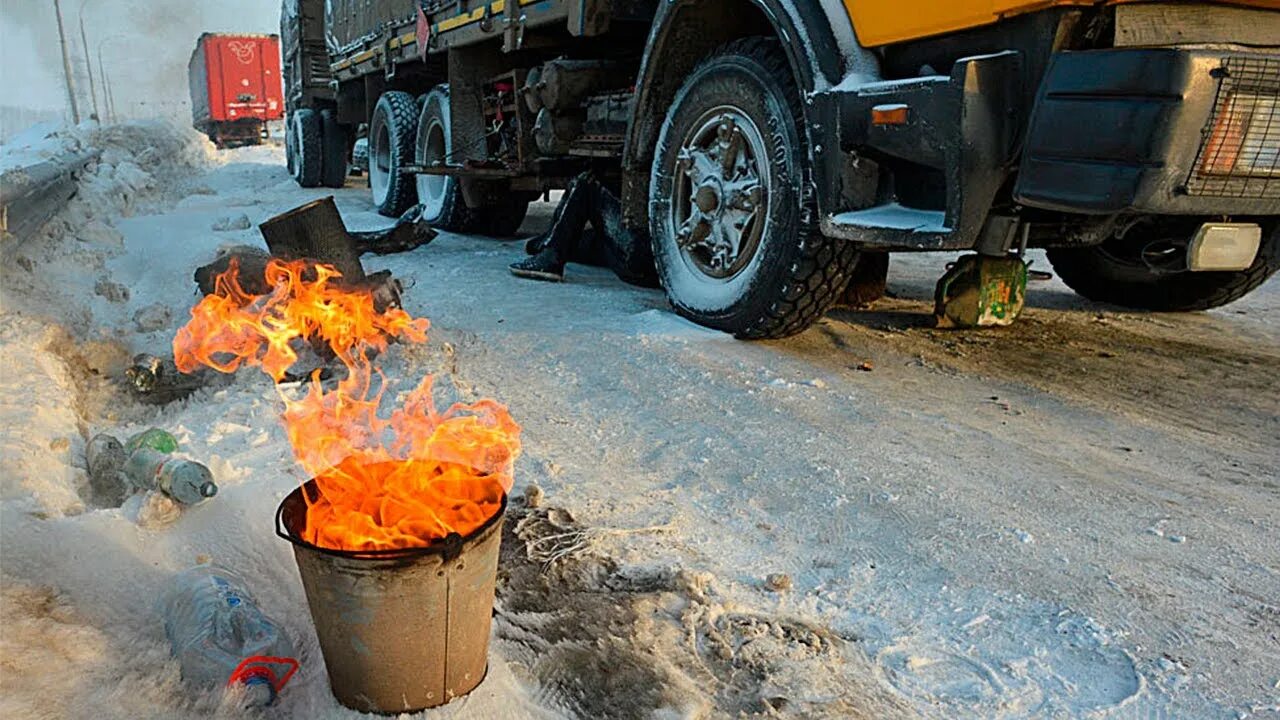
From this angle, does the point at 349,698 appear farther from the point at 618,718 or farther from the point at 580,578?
the point at 580,578

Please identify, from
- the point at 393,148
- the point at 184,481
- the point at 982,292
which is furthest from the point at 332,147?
the point at 184,481

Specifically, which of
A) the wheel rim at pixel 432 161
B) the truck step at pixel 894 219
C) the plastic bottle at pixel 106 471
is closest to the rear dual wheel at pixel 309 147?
the wheel rim at pixel 432 161

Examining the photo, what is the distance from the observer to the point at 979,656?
2.04 m

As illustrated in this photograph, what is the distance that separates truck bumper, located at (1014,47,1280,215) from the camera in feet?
8.98

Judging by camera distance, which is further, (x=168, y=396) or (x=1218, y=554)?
(x=168, y=396)

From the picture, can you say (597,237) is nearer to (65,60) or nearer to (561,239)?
(561,239)

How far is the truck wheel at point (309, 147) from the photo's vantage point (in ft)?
48.9

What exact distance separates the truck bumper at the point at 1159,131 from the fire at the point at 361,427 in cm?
207

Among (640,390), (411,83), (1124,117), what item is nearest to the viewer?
(1124,117)

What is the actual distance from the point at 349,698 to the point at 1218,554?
2.36 m

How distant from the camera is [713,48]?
4848mm

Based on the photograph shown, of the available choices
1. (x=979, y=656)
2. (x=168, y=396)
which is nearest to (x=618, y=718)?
(x=979, y=656)

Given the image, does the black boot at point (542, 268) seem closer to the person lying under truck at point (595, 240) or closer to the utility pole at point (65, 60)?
the person lying under truck at point (595, 240)

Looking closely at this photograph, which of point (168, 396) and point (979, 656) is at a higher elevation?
point (979, 656)
